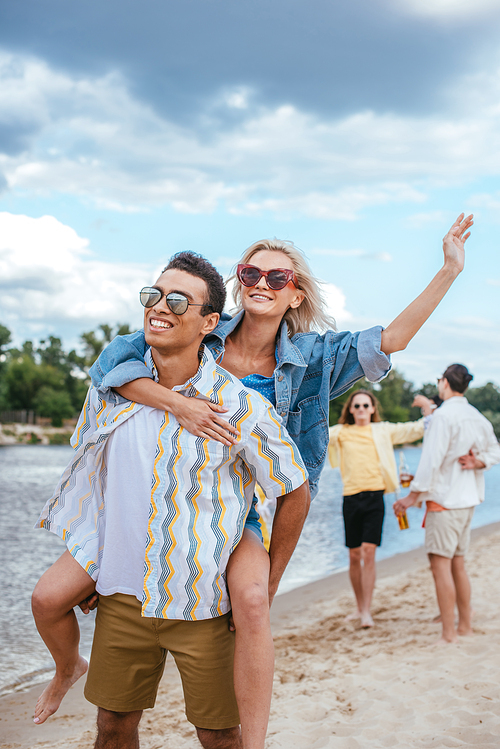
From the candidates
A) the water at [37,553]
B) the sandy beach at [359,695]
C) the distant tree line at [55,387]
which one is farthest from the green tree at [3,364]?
the sandy beach at [359,695]

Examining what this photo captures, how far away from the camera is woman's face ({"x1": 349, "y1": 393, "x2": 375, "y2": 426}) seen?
276 inches

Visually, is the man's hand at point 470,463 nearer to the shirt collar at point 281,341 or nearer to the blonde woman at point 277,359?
the blonde woman at point 277,359

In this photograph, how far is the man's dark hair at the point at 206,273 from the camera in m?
2.78

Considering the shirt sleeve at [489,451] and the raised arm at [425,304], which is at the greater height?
the raised arm at [425,304]

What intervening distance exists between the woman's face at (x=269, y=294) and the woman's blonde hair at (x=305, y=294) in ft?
0.13

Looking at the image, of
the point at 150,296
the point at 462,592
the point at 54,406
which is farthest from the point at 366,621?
the point at 54,406

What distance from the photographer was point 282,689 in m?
5.00

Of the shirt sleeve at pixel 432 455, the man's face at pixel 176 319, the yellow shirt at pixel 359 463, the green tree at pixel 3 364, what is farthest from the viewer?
the green tree at pixel 3 364

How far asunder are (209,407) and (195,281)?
1.82ft

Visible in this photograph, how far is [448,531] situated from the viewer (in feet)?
19.2

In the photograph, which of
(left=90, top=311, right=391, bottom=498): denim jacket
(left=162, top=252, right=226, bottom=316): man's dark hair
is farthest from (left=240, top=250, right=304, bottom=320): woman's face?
(left=162, top=252, right=226, bottom=316): man's dark hair

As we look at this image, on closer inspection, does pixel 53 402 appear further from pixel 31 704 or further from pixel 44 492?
pixel 31 704

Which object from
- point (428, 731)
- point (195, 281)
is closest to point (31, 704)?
point (428, 731)

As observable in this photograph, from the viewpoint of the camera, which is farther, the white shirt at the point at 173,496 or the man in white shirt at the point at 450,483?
the man in white shirt at the point at 450,483
